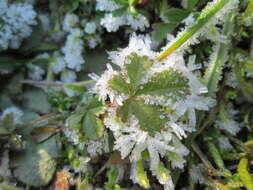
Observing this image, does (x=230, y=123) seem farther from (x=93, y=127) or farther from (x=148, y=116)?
(x=93, y=127)

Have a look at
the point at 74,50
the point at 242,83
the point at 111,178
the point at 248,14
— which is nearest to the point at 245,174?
the point at 242,83

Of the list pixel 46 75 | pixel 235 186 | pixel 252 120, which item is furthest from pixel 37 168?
pixel 252 120

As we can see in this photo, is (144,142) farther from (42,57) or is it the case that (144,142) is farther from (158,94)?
(42,57)

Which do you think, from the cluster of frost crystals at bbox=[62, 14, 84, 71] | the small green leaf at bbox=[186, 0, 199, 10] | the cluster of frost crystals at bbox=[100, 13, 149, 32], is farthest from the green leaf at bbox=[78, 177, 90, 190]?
the small green leaf at bbox=[186, 0, 199, 10]

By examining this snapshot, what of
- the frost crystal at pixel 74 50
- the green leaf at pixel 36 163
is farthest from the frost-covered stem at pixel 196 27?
the green leaf at pixel 36 163

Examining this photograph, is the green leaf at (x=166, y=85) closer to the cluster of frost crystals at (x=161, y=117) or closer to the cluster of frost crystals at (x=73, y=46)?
the cluster of frost crystals at (x=161, y=117)

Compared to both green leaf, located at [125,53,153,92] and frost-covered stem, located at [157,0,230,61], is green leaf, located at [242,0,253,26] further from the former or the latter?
green leaf, located at [125,53,153,92]
